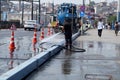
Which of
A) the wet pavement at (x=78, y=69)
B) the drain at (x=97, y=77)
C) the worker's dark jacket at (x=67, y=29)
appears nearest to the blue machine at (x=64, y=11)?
the worker's dark jacket at (x=67, y=29)

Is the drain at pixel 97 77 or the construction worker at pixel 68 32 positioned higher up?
the construction worker at pixel 68 32

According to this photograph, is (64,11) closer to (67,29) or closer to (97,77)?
(67,29)

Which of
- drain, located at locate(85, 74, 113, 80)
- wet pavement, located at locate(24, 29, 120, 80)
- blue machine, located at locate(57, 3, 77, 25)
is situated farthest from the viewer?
blue machine, located at locate(57, 3, 77, 25)

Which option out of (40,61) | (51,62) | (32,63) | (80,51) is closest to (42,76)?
(32,63)

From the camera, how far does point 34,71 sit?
42.4 ft

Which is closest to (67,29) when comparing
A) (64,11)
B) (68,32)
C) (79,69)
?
(68,32)

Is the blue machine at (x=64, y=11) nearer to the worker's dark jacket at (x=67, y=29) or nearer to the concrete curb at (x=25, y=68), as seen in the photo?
the worker's dark jacket at (x=67, y=29)

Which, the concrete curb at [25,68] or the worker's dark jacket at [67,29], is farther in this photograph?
the worker's dark jacket at [67,29]

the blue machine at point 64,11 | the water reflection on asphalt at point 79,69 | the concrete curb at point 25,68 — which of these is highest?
the blue machine at point 64,11

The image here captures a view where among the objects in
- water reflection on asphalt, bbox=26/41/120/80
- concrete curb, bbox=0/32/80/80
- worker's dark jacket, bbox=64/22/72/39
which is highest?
worker's dark jacket, bbox=64/22/72/39

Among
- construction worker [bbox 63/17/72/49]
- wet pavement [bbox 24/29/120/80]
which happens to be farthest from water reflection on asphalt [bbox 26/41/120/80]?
construction worker [bbox 63/17/72/49]

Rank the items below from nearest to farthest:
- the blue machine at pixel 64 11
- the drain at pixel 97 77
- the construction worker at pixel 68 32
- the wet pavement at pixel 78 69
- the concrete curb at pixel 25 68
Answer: the concrete curb at pixel 25 68 < the drain at pixel 97 77 < the wet pavement at pixel 78 69 < the construction worker at pixel 68 32 < the blue machine at pixel 64 11

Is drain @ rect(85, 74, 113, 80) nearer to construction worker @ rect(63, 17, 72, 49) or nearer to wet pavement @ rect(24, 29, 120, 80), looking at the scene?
wet pavement @ rect(24, 29, 120, 80)

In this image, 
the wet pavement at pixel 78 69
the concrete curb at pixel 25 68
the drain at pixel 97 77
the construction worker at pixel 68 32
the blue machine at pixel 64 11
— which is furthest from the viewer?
the blue machine at pixel 64 11
